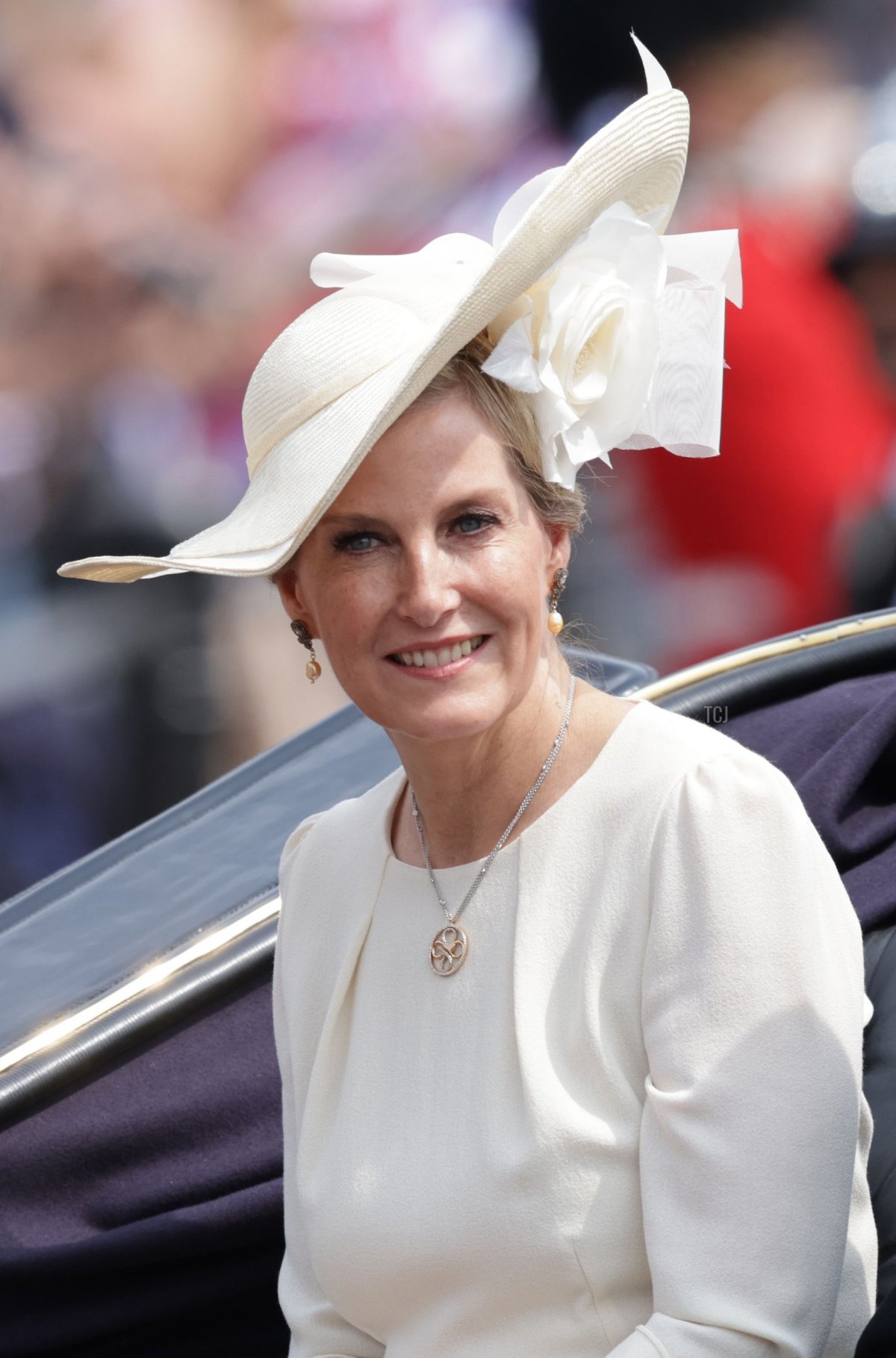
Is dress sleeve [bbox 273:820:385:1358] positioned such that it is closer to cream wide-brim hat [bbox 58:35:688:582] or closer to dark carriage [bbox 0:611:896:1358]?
dark carriage [bbox 0:611:896:1358]

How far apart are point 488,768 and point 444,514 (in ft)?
0.93

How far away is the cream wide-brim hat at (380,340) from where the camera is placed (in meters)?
1.42

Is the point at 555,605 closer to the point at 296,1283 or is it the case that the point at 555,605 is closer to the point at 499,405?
the point at 499,405

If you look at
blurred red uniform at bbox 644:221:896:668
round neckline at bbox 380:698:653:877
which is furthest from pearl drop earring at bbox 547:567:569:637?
blurred red uniform at bbox 644:221:896:668

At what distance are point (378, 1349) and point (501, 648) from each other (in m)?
0.77

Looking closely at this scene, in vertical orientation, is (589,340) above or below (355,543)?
above

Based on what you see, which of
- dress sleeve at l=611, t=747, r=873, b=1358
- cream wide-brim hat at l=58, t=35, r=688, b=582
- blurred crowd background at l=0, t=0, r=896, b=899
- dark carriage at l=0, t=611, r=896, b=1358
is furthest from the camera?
blurred crowd background at l=0, t=0, r=896, b=899

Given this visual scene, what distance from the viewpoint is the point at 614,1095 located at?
1.43 m

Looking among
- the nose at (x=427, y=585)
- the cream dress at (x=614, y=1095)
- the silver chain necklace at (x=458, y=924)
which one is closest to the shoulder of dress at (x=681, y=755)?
the cream dress at (x=614, y=1095)

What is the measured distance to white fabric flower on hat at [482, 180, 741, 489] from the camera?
1488mm

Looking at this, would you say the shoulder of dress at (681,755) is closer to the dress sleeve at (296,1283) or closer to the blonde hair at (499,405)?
the blonde hair at (499,405)

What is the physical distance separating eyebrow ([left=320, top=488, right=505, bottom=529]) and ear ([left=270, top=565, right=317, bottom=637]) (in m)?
0.13

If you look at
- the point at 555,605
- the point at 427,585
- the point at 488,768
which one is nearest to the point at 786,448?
the point at 555,605

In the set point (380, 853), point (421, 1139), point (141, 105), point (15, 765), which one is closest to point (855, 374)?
point (141, 105)
